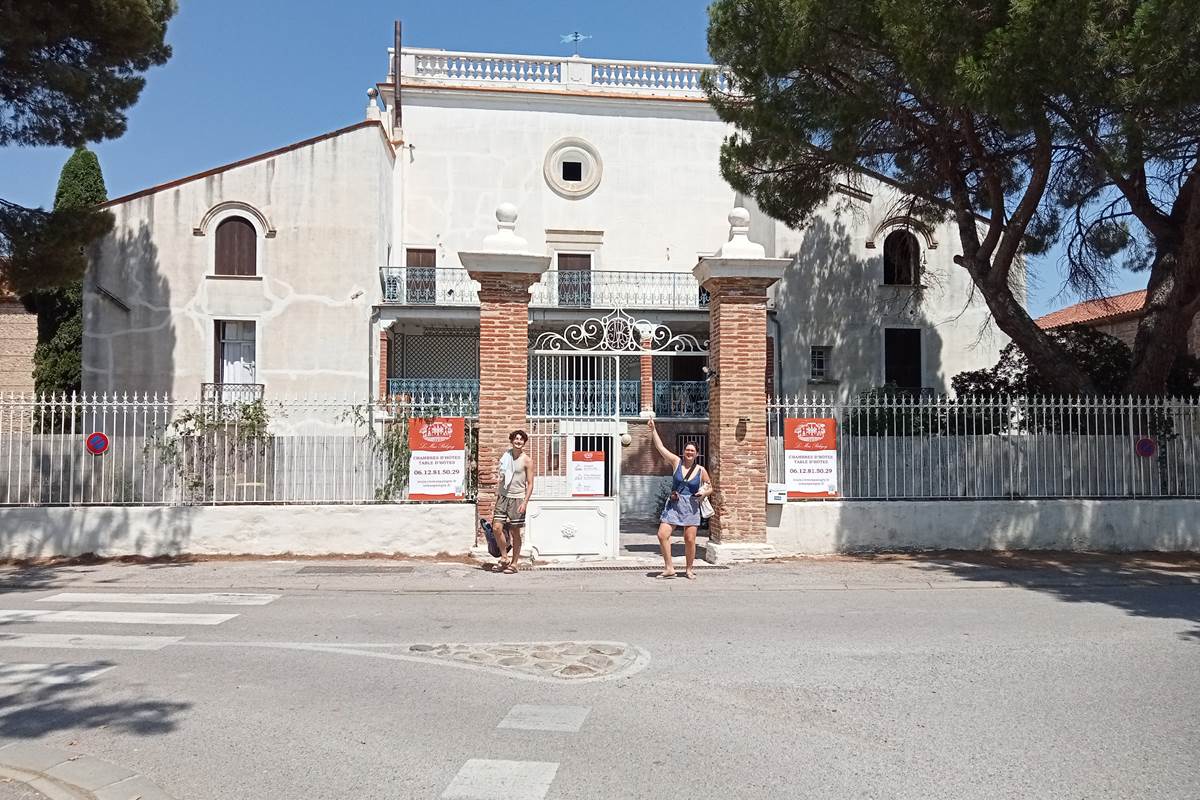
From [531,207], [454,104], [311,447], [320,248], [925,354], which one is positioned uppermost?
[454,104]

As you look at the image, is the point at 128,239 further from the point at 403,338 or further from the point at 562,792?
the point at 562,792

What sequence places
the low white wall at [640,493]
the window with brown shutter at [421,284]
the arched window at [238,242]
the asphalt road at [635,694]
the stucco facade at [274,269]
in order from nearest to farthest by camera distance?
the asphalt road at [635,694]
the low white wall at [640,493]
the stucco facade at [274,269]
the arched window at [238,242]
the window with brown shutter at [421,284]

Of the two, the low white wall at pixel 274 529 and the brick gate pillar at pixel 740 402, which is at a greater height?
the brick gate pillar at pixel 740 402

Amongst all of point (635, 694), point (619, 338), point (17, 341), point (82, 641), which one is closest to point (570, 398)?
point (619, 338)

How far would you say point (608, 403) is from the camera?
17.8 meters

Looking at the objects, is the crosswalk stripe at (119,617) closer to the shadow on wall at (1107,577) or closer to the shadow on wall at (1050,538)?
the shadow on wall at (1050,538)

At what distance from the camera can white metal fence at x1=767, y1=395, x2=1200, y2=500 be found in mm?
12750

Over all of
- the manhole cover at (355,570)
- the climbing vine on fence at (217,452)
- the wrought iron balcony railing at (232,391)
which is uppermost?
the wrought iron balcony railing at (232,391)

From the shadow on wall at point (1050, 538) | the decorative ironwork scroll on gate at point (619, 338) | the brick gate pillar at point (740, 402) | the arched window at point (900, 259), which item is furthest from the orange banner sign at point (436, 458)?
the arched window at point (900, 259)

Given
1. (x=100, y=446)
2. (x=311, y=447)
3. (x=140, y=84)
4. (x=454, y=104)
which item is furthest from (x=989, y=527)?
(x=454, y=104)

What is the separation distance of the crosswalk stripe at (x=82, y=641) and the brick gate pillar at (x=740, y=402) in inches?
266

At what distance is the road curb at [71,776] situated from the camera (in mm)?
4121

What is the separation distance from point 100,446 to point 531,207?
1445 centimetres

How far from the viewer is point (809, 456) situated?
12.4 metres
